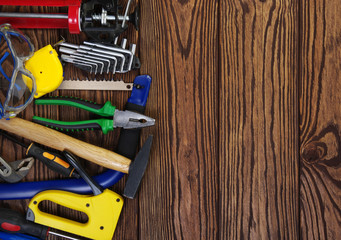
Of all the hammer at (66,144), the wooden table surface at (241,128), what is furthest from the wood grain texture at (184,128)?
the hammer at (66,144)

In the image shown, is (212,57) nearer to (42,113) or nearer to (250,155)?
(250,155)

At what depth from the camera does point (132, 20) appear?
0.86 m

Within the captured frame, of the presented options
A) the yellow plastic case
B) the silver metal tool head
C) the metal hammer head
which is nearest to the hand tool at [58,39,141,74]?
the silver metal tool head

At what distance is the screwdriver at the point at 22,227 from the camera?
869mm

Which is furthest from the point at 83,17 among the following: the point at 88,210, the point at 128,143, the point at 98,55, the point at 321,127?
the point at 321,127

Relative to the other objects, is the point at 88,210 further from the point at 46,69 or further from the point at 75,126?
the point at 46,69

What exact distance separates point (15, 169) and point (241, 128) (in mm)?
620

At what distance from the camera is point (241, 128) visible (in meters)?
0.94

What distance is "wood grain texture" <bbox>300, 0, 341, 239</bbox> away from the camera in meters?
0.93

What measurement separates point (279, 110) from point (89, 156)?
53 centimetres

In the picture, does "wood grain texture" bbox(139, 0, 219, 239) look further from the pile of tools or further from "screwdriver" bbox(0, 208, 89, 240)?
"screwdriver" bbox(0, 208, 89, 240)

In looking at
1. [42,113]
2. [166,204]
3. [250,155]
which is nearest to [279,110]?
[250,155]

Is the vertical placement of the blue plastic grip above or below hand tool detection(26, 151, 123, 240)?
above

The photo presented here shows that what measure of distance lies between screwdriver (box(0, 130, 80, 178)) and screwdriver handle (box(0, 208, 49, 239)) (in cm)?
16
